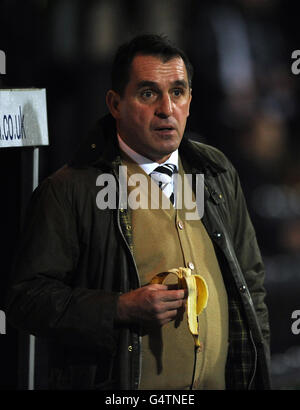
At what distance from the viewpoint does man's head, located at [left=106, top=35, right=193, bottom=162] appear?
2.76 meters

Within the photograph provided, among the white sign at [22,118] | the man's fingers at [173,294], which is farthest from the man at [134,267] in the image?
the white sign at [22,118]

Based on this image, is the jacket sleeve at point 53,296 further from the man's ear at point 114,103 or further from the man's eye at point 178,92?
the man's eye at point 178,92

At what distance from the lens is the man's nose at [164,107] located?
2.74m

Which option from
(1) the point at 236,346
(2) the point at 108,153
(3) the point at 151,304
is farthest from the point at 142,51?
(1) the point at 236,346

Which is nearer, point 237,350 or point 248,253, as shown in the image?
point 237,350

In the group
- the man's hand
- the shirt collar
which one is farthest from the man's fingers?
the shirt collar

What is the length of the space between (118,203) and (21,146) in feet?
1.42

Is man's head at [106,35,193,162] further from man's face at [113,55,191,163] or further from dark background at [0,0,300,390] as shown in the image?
dark background at [0,0,300,390]

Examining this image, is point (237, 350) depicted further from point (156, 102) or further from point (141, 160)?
point (156, 102)

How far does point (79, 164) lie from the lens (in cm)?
274

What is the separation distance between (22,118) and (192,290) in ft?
2.67

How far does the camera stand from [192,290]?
260 centimetres

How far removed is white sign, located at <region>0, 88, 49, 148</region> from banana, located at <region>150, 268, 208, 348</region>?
66 cm
